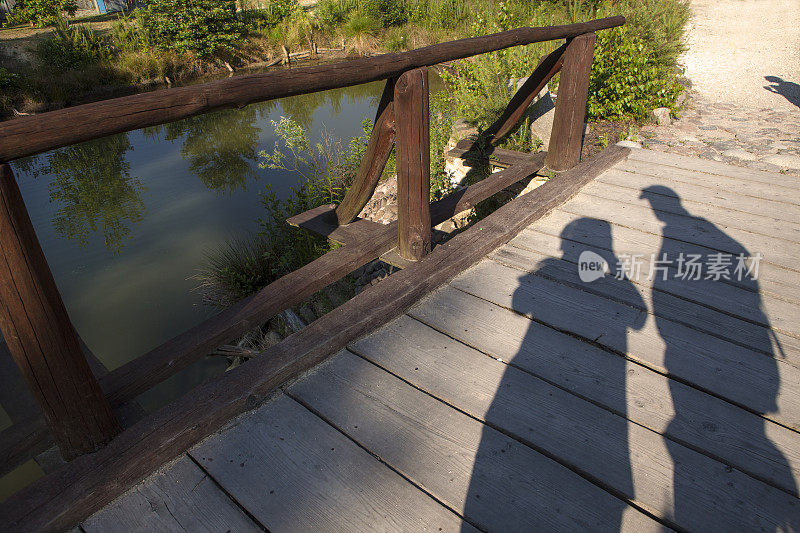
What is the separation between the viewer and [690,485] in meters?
1.33

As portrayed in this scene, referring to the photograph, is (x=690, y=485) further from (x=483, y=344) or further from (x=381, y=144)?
(x=381, y=144)

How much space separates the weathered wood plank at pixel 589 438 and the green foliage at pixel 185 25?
599 inches

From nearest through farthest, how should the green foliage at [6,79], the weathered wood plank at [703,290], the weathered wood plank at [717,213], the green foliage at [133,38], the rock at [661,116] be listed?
the weathered wood plank at [703,290], the weathered wood plank at [717,213], the rock at [661,116], the green foliage at [6,79], the green foliage at [133,38]

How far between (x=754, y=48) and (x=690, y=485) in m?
11.6

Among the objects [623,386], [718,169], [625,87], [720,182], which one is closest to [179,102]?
[623,386]

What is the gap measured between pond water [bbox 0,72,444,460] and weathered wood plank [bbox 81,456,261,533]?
3.10 metres

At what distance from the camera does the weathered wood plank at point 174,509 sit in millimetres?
1280

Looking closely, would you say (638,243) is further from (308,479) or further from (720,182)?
(308,479)

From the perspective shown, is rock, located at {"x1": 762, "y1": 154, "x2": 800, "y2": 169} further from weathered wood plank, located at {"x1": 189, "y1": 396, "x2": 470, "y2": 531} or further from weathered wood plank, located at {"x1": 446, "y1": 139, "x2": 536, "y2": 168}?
weathered wood plank, located at {"x1": 189, "y1": 396, "x2": 470, "y2": 531}

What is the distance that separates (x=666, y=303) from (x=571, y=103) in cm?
191

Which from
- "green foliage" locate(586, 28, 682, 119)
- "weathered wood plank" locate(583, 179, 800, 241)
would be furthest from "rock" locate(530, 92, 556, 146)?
"weathered wood plank" locate(583, 179, 800, 241)

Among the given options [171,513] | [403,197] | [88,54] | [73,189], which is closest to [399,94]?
[403,197]

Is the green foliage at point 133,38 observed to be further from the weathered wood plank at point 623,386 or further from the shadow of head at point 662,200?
the weathered wood plank at point 623,386

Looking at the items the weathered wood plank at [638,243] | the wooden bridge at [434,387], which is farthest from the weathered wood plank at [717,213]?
the weathered wood plank at [638,243]
